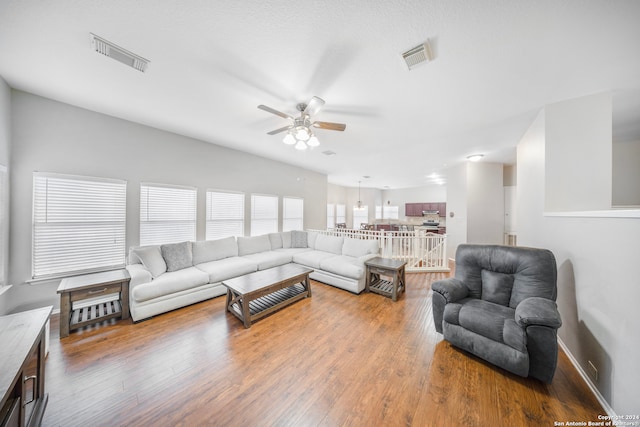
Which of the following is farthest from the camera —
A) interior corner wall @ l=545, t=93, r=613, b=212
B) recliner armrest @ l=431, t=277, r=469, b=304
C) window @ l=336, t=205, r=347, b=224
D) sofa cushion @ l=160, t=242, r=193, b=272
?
window @ l=336, t=205, r=347, b=224

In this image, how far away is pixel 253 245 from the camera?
4715 mm

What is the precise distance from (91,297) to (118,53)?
2688 mm

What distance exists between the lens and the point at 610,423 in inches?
55.8

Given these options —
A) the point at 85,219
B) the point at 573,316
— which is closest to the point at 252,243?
the point at 85,219

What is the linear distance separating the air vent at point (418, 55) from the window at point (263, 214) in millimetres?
4294

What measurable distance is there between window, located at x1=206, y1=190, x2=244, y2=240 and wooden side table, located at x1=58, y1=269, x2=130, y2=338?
1715mm

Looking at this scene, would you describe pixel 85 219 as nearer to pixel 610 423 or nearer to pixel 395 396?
pixel 395 396

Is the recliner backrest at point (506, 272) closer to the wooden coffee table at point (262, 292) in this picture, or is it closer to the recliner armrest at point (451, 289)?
the recliner armrest at point (451, 289)

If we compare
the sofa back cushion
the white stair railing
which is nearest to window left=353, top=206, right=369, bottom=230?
the white stair railing

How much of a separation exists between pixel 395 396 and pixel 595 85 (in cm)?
390

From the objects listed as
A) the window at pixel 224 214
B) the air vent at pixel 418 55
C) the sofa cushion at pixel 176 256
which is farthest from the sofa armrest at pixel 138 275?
the air vent at pixel 418 55

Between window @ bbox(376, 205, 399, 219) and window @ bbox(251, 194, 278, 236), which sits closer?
window @ bbox(251, 194, 278, 236)

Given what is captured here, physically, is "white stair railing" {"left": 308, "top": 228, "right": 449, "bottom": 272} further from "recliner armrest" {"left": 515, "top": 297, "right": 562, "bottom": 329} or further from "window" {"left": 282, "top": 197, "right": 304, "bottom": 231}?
"recliner armrest" {"left": 515, "top": 297, "right": 562, "bottom": 329}

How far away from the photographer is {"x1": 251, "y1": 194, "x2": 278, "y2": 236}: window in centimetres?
530
